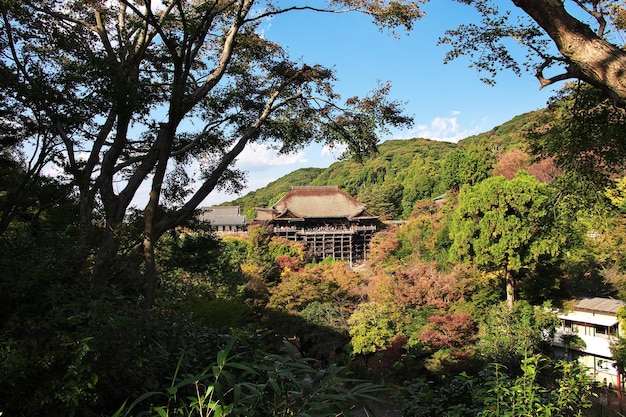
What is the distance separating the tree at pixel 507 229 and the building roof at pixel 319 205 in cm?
1305

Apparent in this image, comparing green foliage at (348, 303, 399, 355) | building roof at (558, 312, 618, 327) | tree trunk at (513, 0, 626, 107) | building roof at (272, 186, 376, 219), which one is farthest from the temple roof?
tree trunk at (513, 0, 626, 107)

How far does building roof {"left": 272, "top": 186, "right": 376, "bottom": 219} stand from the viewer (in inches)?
1020

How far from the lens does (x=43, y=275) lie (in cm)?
201

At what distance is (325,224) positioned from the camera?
26047 mm

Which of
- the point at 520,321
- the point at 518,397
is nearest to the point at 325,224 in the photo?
the point at 520,321

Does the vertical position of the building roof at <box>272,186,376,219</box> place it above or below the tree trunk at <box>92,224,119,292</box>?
above

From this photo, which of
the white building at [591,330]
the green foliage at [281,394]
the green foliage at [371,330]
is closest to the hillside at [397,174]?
the white building at [591,330]

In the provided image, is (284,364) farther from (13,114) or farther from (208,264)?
(208,264)

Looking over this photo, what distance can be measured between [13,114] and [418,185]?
2986 cm

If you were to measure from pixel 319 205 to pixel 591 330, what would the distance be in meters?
17.1

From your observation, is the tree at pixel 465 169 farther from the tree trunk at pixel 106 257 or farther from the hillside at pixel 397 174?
the tree trunk at pixel 106 257

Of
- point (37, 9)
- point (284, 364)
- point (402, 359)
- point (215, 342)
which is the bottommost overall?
point (402, 359)

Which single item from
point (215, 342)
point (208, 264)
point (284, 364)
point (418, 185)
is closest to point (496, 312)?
point (208, 264)

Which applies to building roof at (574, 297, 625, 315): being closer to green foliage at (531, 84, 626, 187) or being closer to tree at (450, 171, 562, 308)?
tree at (450, 171, 562, 308)
